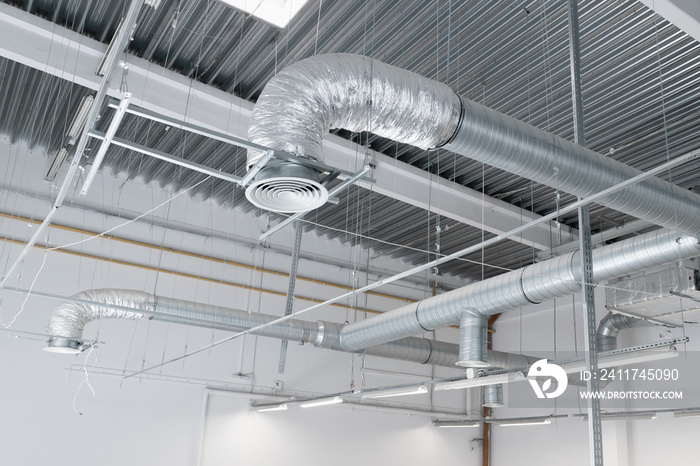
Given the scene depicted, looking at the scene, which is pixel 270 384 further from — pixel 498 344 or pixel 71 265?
pixel 498 344

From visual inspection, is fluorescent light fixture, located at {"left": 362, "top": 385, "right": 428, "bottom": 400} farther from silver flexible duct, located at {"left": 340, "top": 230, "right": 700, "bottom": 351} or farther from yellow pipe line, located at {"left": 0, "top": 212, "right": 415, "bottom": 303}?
yellow pipe line, located at {"left": 0, "top": 212, "right": 415, "bottom": 303}

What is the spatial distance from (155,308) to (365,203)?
3.80m

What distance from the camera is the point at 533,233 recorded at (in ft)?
32.0

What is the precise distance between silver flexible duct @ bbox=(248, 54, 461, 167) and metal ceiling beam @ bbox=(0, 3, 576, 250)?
66.5 inches

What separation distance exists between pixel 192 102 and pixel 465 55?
3099 mm

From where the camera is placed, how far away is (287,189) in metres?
3.82

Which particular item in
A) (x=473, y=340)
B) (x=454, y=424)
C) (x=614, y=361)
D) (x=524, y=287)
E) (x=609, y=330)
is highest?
(x=609, y=330)

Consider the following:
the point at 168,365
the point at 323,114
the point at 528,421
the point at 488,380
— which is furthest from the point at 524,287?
the point at 168,365

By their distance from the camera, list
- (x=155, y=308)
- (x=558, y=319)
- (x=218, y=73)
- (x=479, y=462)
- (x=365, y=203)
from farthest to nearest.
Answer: (x=479, y=462), (x=558, y=319), (x=365, y=203), (x=155, y=308), (x=218, y=73)

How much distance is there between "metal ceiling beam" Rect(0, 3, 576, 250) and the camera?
6.29m

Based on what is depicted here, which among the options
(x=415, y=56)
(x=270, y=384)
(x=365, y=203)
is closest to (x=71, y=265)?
(x=270, y=384)

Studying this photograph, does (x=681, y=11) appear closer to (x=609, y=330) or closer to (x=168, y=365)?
(x=609, y=330)

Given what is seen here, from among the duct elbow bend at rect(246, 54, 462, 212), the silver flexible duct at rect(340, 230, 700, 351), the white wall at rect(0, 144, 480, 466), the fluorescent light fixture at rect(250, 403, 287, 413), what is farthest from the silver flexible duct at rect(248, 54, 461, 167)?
the fluorescent light fixture at rect(250, 403, 287, 413)

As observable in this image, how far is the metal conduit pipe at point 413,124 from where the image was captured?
13.9ft
